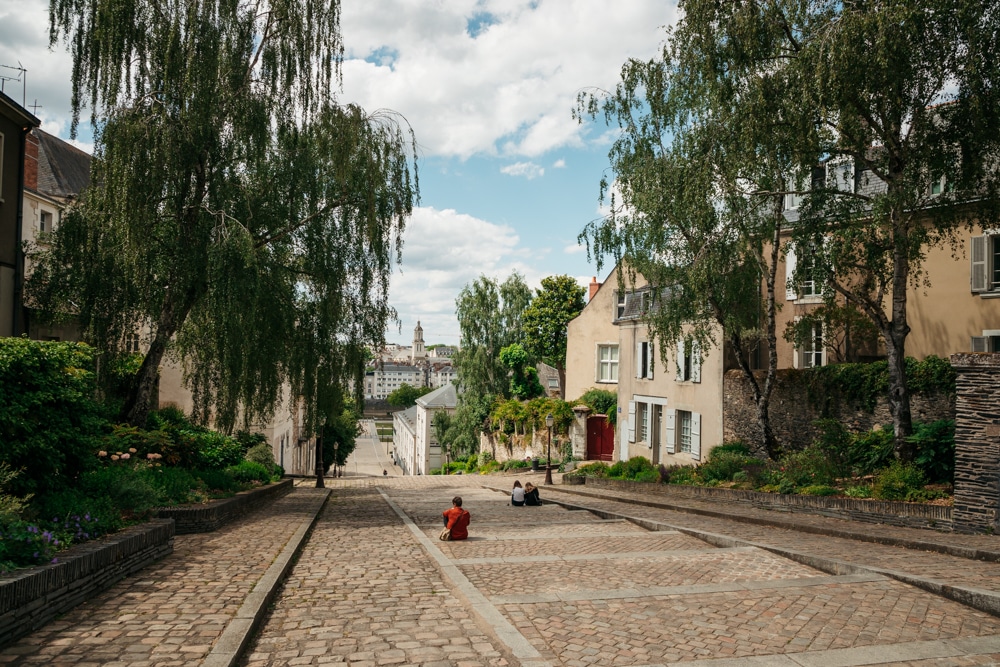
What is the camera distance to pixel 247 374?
14867 millimetres

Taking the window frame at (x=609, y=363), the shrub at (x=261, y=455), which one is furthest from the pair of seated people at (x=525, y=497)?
the window frame at (x=609, y=363)

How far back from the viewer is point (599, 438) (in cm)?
3406

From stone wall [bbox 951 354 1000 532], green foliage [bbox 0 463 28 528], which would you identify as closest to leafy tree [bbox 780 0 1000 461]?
stone wall [bbox 951 354 1000 532]

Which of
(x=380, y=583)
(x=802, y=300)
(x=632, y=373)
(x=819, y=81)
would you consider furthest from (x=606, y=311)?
(x=380, y=583)

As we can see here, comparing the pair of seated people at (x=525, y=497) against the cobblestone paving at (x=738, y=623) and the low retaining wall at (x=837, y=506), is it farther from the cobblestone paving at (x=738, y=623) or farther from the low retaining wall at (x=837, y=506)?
the cobblestone paving at (x=738, y=623)

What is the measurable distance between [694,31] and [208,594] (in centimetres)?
1510

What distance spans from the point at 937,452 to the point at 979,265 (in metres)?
8.02

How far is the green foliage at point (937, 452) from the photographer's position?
527 inches

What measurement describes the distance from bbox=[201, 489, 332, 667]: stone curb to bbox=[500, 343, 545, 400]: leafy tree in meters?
34.8

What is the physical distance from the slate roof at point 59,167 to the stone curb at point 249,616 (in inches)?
885

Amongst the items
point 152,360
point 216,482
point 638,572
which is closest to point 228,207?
point 152,360

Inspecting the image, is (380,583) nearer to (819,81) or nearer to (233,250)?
(233,250)

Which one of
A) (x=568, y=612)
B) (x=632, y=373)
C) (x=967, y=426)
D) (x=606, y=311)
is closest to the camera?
(x=568, y=612)

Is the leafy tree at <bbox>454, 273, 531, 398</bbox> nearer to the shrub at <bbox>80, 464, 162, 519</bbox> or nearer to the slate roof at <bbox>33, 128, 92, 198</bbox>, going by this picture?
the slate roof at <bbox>33, 128, 92, 198</bbox>
